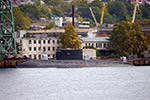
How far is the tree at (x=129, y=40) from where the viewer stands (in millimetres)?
123562

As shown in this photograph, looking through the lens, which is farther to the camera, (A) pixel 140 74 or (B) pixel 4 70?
(B) pixel 4 70

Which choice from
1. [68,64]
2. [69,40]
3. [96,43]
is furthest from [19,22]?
[68,64]

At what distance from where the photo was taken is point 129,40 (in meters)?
124

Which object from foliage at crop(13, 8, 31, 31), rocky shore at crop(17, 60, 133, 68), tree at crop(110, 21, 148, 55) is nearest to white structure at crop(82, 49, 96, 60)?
tree at crop(110, 21, 148, 55)

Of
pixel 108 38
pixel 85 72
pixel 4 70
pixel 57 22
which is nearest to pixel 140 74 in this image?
pixel 85 72

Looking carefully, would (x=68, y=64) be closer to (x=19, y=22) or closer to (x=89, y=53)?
(x=89, y=53)

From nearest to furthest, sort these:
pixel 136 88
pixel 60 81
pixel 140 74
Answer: pixel 136 88, pixel 60 81, pixel 140 74

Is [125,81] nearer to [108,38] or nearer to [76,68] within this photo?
[76,68]

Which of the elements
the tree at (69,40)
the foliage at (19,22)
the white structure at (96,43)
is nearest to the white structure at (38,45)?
the tree at (69,40)

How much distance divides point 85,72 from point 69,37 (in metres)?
32.0

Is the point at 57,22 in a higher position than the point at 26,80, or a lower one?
higher

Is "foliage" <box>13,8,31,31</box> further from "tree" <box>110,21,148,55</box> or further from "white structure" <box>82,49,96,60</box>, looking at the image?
"white structure" <box>82,49,96,60</box>

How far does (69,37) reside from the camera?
125188 mm

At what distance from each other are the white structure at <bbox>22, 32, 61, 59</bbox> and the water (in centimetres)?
2590
